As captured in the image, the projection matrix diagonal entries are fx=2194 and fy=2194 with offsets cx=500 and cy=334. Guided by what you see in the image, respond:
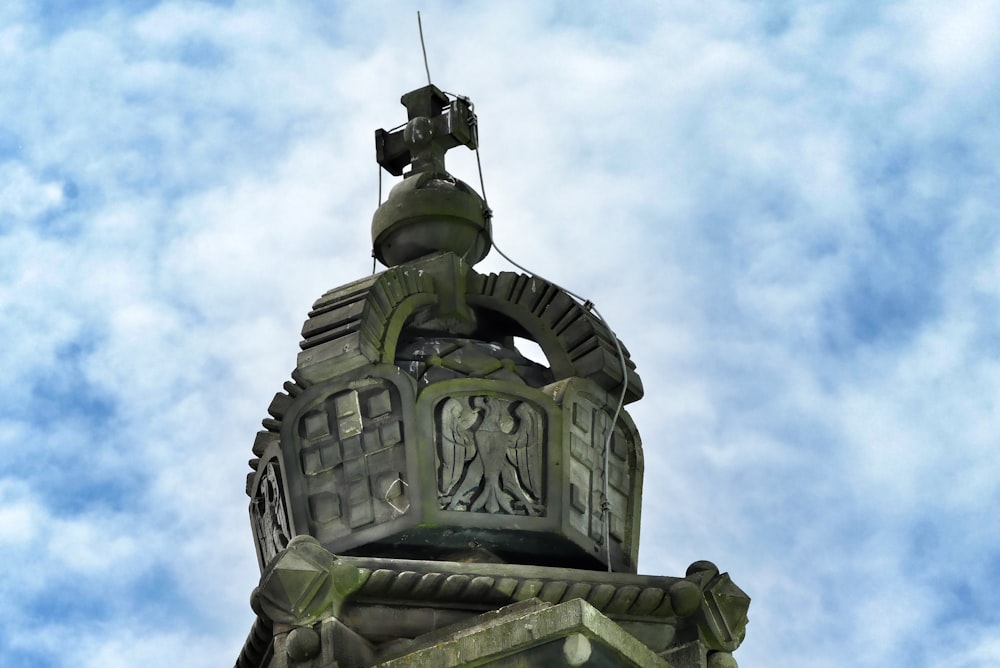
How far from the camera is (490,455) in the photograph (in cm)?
1227

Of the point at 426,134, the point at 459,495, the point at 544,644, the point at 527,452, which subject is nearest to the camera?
the point at 544,644

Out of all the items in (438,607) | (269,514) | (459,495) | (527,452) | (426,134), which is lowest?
(438,607)

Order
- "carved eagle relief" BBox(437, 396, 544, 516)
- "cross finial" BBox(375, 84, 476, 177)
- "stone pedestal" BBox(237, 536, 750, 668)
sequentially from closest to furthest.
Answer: "stone pedestal" BBox(237, 536, 750, 668), "carved eagle relief" BBox(437, 396, 544, 516), "cross finial" BBox(375, 84, 476, 177)

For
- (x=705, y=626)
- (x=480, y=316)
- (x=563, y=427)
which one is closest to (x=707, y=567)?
(x=705, y=626)

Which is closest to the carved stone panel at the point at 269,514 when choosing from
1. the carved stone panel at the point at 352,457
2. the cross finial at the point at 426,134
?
the carved stone panel at the point at 352,457

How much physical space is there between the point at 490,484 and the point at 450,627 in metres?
1.04

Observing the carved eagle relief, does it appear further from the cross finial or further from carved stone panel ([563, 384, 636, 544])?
the cross finial

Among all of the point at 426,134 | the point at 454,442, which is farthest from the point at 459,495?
the point at 426,134

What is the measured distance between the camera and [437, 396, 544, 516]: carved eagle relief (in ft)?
39.8

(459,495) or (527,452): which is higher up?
(527,452)

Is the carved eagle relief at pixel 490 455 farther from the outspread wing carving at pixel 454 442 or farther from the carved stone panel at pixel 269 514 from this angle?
the carved stone panel at pixel 269 514

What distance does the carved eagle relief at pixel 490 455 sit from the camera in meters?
12.1

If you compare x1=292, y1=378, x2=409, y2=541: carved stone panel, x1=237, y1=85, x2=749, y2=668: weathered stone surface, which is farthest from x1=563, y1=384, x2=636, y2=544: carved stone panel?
x1=292, y1=378, x2=409, y2=541: carved stone panel

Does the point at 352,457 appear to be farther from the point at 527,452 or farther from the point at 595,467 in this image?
the point at 595,467
